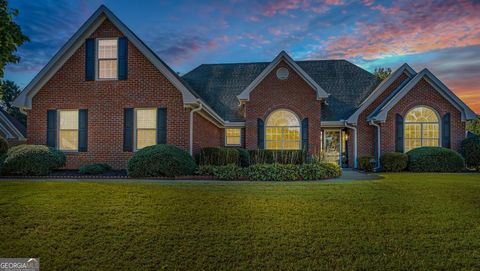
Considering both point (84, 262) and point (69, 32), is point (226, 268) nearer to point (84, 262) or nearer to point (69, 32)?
point (84, 262)

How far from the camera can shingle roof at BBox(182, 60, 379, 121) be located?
2147cm

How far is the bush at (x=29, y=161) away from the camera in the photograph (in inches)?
516

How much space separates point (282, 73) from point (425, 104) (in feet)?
26.6

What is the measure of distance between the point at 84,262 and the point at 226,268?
2170mm

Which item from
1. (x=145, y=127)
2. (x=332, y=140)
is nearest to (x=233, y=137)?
(x=332, y=140)

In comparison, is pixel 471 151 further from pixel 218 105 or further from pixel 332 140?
pixel 218 105

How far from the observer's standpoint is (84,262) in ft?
16.5

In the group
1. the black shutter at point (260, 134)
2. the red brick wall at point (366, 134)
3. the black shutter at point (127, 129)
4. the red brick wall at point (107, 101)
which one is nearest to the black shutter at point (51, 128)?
the red brick wall at point (107, 101)

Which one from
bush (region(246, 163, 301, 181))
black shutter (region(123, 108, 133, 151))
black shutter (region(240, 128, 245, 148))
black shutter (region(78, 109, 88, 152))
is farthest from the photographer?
black shutter (region(240, 128, 245, 148))

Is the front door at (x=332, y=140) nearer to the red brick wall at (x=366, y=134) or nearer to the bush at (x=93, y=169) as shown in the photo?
the red brick wall at (x=366, y=134)

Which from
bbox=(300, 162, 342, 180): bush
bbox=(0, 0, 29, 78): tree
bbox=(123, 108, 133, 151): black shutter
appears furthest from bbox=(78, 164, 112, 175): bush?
bbox=(300, 162, 342, 180): bush

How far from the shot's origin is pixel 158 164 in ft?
41.1

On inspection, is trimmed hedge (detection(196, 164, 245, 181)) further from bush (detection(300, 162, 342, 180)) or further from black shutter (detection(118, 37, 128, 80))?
black shutter (detection(118, 37, 128, 80))

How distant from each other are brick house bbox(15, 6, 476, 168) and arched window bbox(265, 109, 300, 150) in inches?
2.4
